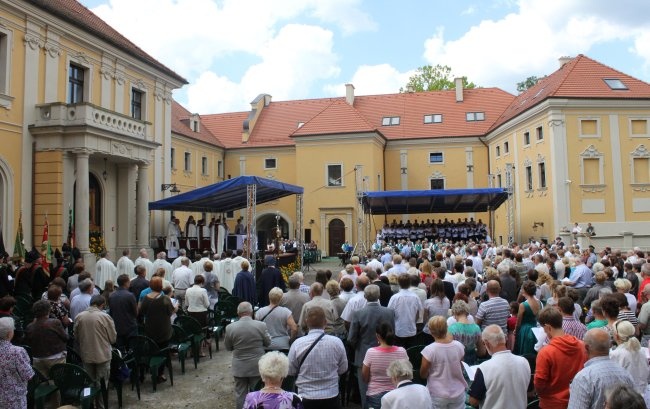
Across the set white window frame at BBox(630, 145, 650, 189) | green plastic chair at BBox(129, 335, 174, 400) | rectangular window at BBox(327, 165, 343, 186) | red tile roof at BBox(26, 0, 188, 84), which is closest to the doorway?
rectangular window at BBox(327, 165, 343, 186)

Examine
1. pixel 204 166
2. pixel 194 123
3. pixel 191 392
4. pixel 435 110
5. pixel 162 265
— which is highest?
pixel 435 110

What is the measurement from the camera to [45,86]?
17578 mm

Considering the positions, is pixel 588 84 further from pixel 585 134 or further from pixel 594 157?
pixel 594 157

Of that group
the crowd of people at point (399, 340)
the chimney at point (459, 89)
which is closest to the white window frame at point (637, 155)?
the chimney at point (459, 89)

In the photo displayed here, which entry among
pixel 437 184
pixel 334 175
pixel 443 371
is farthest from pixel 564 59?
pixel 443 371

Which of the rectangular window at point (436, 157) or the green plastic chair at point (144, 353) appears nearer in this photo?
the green plastic chair at point (144, 353)

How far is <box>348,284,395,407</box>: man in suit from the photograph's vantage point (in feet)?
19.8

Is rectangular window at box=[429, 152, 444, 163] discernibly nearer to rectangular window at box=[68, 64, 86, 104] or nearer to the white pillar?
rectangular window at box=[68, 64, 86, 104]

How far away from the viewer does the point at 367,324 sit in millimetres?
6016

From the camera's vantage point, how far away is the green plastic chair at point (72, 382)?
5.77m

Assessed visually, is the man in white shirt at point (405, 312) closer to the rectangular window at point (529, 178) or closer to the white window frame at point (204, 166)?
the rectangular window at point (529, 178)

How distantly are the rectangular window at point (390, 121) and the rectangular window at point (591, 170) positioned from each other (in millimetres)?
14954

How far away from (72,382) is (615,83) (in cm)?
3015

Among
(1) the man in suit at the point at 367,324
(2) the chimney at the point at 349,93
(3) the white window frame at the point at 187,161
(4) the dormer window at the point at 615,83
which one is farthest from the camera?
(2) the chimney at the point at 349,93
